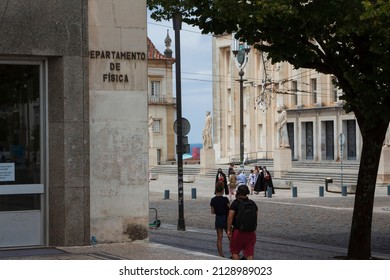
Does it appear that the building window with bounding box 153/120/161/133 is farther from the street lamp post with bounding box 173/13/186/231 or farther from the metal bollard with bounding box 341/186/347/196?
the street lamp post with bounding box 173/13/186/231

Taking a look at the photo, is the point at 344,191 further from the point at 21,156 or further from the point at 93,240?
the point at 21,156

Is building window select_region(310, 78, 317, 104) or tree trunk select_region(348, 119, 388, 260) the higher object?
building window select_region(310, 78, 317, 104)

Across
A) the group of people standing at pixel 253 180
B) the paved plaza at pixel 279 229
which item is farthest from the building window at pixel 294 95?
the paved plaza at pixel 279 229

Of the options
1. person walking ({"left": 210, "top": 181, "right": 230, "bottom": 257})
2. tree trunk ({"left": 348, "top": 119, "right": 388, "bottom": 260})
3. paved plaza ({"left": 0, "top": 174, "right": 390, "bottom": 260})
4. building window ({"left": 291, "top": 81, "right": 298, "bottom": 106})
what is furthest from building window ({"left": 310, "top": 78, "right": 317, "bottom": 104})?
person walking ({"left": 210, "top": 181, "right": 230, "bottom": 257})

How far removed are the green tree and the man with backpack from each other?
14.6ft

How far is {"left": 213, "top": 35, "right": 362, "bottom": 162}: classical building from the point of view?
252ft

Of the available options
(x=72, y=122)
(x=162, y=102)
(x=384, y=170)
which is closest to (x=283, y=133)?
(x=384, y=170)

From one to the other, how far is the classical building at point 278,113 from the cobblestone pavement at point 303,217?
90.0 ft

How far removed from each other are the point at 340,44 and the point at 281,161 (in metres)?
45.0

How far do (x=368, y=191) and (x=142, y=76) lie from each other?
5570 mm

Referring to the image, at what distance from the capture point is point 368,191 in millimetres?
19688

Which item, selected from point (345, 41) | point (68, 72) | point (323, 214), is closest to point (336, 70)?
point (345, 41)

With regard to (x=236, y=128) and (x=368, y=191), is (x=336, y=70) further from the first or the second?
(x=236, y=128)

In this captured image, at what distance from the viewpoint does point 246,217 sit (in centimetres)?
1490
